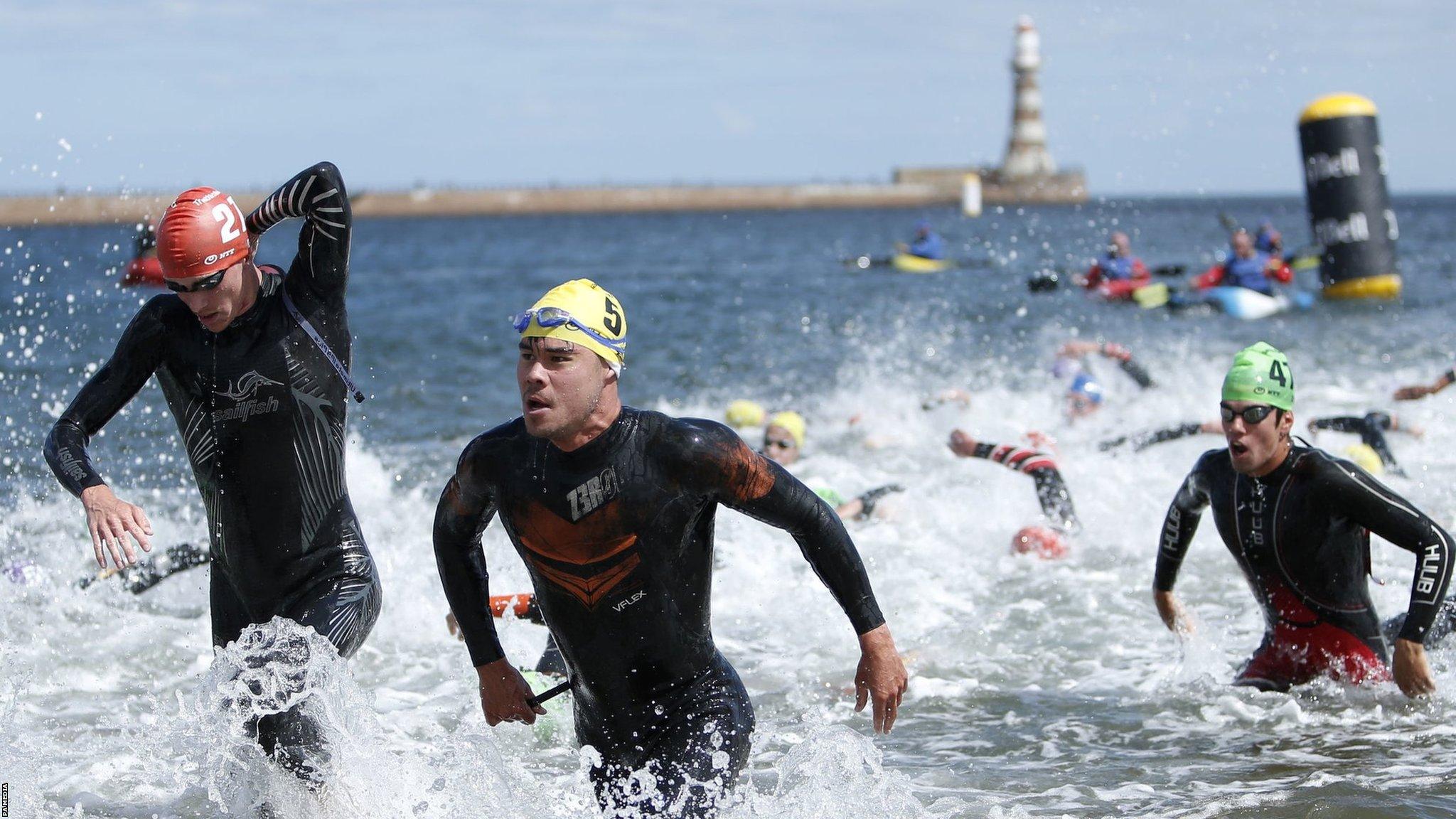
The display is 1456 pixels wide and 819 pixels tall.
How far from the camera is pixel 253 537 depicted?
4.47 meters

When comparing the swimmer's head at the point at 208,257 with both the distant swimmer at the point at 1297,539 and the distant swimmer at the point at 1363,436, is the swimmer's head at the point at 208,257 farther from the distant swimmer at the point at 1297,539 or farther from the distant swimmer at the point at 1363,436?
the distant swimmer at the point at 1363,436

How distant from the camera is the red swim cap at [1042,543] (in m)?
9.55

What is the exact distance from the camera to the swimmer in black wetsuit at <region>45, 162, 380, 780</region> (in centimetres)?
437

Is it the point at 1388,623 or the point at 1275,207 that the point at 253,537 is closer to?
the point at 1388,623

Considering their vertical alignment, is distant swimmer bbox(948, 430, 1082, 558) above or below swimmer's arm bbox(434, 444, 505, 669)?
below

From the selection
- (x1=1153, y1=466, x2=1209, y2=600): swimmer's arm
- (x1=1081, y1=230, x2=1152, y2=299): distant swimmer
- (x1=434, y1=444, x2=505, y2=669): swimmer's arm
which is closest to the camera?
(x1=434, y1=444, x2=505, y2=669): swimmer's arm

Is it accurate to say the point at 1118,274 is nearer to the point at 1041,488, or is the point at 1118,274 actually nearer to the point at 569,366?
the point at 1041,488

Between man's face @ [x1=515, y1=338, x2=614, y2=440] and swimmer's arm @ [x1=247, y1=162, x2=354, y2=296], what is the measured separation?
1.16 meters

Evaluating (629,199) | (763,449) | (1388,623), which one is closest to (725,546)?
(763,449)

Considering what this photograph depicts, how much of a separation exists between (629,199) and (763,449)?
350 ft

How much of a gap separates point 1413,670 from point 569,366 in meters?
3.47

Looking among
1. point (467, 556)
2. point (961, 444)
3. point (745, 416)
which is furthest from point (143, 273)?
point (467, 556)

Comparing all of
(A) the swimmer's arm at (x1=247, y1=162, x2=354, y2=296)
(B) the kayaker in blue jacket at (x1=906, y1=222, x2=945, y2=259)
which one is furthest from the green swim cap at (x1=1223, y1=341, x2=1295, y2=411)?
(B) the kayaker in blue jacket at (x1=906, y1=222, x2=945, y2=259)

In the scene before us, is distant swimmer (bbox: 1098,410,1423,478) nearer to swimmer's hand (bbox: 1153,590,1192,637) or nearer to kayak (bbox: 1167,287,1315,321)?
swimmer's hand (bbox: 1153,590,1192,637)
